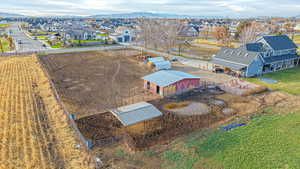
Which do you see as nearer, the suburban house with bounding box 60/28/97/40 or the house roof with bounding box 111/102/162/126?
the house roof with bounding box 111/102/162/126

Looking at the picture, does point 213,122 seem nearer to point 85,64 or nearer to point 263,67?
point 263,67

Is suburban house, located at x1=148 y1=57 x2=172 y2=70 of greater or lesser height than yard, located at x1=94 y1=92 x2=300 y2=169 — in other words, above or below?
above

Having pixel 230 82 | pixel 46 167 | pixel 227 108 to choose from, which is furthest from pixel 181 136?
pixel 230 82

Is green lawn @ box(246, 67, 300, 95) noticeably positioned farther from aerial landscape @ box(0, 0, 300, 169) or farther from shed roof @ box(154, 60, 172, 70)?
shed roof @ box(154, 60, 172, 70)

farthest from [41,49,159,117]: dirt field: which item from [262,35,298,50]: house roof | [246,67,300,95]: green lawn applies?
[262,35,298,50]: house roof

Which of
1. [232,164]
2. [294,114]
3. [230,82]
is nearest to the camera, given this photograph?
[232,164]

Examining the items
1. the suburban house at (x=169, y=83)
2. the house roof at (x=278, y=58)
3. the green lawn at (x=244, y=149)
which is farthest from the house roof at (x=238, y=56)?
the green lawn at (x=244, y=149)

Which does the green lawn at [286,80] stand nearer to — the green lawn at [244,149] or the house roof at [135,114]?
the green lawn at [244,149]
